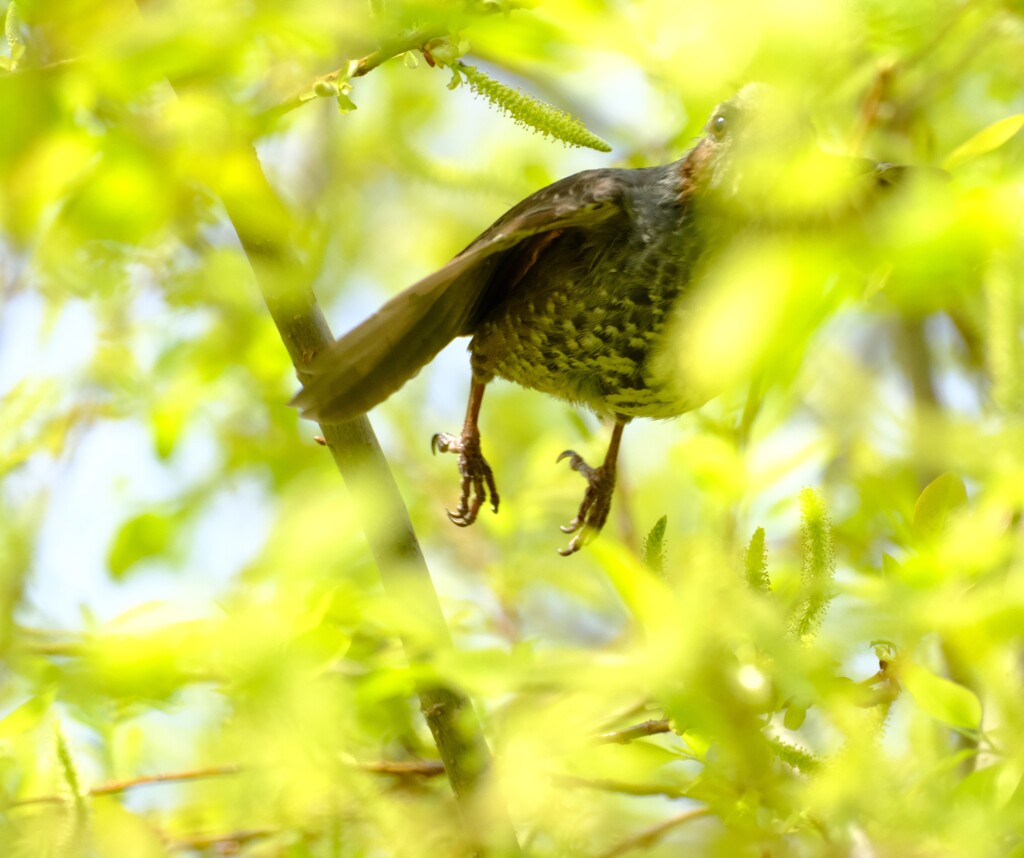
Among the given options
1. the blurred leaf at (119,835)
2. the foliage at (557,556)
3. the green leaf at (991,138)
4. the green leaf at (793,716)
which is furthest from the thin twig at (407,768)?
the green leaf at (991,138)

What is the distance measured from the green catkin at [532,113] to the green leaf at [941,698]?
71 centimetres

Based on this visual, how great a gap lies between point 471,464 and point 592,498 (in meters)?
0.28

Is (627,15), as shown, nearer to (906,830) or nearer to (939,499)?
(939,499)

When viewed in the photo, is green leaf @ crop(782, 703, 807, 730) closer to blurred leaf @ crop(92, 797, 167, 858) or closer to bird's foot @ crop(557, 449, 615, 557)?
blurred leaf @ crop(92, 797, 167, 858)

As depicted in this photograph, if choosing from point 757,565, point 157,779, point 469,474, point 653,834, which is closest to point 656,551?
point 757,565

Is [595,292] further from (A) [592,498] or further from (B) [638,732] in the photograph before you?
(B) [638,732]

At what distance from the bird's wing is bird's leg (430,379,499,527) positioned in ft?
1.29

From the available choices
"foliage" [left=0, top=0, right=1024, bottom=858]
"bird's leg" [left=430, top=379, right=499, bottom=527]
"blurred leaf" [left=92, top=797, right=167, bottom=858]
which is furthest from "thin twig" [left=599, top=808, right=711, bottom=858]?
"bird's leg" [left=430, top=379, right=499, bottom=527]

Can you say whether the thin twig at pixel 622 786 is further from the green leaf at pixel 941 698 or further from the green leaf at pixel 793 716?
the green leaf at pixel 941 698

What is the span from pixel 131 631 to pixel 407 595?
0.36 m

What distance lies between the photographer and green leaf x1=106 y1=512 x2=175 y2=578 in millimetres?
1687

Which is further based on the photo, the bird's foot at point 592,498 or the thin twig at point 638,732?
the bird's foot at point 592,498

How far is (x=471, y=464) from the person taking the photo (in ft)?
8.21

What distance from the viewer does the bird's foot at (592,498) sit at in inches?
99.8
